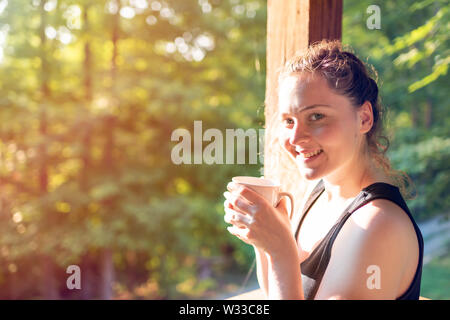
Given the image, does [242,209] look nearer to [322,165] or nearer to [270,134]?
[322,165]

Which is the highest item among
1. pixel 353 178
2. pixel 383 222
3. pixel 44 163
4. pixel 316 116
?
pixel 44 163

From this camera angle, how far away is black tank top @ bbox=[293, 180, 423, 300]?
79 cm

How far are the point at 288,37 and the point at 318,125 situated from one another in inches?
19.1

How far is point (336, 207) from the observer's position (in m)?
0.95

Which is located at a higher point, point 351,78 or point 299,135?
point 351,78

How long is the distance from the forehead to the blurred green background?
3.69m

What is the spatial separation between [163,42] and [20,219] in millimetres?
2836

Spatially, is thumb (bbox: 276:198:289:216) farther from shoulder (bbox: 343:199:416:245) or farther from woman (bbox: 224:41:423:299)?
shoulder (bbox: 343:199:416:245)

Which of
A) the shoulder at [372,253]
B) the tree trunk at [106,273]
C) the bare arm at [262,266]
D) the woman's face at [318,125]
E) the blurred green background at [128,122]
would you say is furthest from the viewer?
the tree trunk at [106,273]

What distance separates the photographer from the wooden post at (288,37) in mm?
1145

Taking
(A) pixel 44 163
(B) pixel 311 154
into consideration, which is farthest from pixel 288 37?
(A) pixel 44 163

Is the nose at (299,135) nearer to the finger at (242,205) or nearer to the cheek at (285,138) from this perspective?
the cheek at (285,138)

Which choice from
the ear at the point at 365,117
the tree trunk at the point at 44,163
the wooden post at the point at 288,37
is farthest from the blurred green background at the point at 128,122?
the ear at the point at 365,117

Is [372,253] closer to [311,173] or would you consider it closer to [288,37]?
[311,173]
